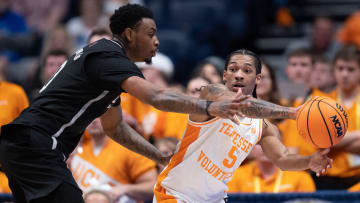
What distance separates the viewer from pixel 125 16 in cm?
448

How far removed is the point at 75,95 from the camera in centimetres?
422

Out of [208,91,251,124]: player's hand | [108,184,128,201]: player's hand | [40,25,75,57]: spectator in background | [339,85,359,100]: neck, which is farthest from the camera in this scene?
[40,25,75,57]: spectator in background

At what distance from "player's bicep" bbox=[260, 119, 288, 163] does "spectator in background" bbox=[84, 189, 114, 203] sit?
180 cm

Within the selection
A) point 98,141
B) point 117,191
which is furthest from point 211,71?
point 117,191

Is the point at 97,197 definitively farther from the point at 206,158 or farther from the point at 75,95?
the point at 75,95

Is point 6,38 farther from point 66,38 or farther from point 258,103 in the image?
point 258,103

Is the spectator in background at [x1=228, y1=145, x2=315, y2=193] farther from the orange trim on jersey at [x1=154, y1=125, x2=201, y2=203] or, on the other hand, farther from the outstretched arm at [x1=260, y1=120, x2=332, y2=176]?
the orange trim on jersey at [x1=154, y1=125, x2=201, y2=203]

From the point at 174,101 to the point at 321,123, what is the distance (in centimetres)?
99

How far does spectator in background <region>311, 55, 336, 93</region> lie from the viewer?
309 inches

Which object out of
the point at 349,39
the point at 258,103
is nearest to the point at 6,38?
the point at 349,39

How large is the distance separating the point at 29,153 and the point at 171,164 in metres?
1.00

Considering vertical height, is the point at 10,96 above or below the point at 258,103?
below

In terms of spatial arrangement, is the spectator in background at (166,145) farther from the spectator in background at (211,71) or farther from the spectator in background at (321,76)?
the spectator in background at (321,76)

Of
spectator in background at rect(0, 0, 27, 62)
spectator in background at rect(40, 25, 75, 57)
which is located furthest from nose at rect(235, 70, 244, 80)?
spectator in background at rect(0, 0, 27, 62)
